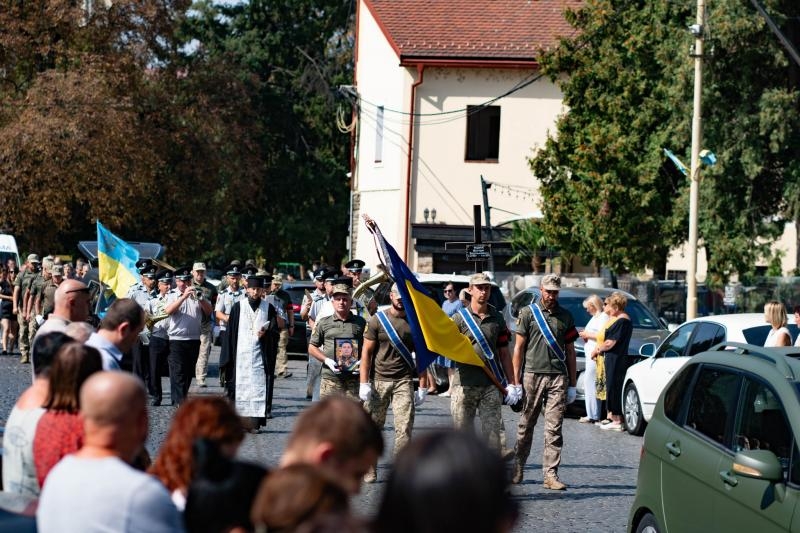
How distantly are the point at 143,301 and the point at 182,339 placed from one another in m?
1.92

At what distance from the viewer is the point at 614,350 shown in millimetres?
17312

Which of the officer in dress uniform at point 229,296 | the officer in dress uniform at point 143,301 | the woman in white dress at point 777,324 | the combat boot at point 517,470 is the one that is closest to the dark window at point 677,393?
the combat boot at point 517,470

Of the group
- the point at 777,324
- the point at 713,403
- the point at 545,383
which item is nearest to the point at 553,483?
the point at 545,383

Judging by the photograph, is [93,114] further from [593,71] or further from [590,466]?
[590,466]

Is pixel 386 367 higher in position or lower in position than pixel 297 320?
higher

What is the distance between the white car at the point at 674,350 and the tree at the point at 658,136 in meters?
11.0

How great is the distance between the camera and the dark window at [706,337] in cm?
Answer: 1536

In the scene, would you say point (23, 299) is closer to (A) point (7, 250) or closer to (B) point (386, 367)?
(A) point (7, 250)

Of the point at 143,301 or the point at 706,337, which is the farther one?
the point at 143,301

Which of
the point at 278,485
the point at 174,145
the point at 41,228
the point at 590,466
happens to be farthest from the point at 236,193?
the point at 278,485

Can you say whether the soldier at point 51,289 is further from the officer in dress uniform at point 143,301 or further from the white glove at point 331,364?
the white glove at point 331,364

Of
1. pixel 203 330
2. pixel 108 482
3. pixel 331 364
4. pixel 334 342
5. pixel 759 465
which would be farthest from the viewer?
pixel 203 330

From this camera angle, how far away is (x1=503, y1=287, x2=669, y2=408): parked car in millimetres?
18853

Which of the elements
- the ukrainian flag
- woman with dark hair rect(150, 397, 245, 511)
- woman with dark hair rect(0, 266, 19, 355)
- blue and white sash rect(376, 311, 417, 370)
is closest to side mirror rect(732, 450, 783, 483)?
woman with dark hair rect(150, 397, 245, 511)
